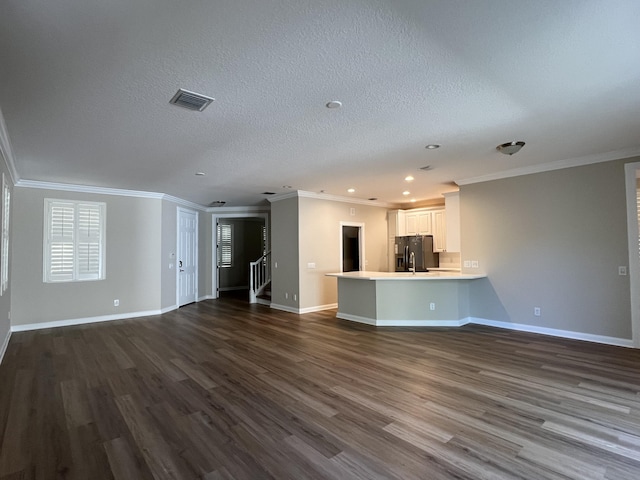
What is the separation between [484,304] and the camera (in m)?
5.85

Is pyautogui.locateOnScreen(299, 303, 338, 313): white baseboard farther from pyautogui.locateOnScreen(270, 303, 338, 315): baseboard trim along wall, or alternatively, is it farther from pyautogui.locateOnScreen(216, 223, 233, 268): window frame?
pyautogui.locateOnScreen(216, 223, 233, 268): window frame

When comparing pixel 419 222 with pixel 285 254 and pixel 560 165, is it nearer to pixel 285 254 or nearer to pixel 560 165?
pixel 285 254

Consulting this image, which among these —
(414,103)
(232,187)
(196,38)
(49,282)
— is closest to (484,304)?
(414,103)

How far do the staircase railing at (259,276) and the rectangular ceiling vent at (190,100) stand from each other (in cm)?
602

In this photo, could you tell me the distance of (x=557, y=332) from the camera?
16.4 feet

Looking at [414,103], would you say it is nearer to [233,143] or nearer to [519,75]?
[519,75]

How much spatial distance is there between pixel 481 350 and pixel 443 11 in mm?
3912

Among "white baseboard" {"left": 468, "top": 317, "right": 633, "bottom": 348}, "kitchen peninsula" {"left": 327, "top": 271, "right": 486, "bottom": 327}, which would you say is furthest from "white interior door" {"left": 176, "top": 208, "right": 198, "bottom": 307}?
"white baseboard" {"left": 468, "top": 317, "right": 633, "bottom": 348}

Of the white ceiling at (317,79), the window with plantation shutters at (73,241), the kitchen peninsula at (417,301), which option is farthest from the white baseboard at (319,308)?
the window with plantation shutters at (73,241)

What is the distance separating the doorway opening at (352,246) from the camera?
7875 mm

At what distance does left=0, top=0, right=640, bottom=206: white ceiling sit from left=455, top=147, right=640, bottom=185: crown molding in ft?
0.12

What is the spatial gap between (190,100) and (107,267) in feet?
16.5

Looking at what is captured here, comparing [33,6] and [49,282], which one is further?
[49,282]

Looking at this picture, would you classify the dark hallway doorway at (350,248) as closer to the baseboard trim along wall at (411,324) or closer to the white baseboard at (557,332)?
the baseboard trim along wall at (411,324)
